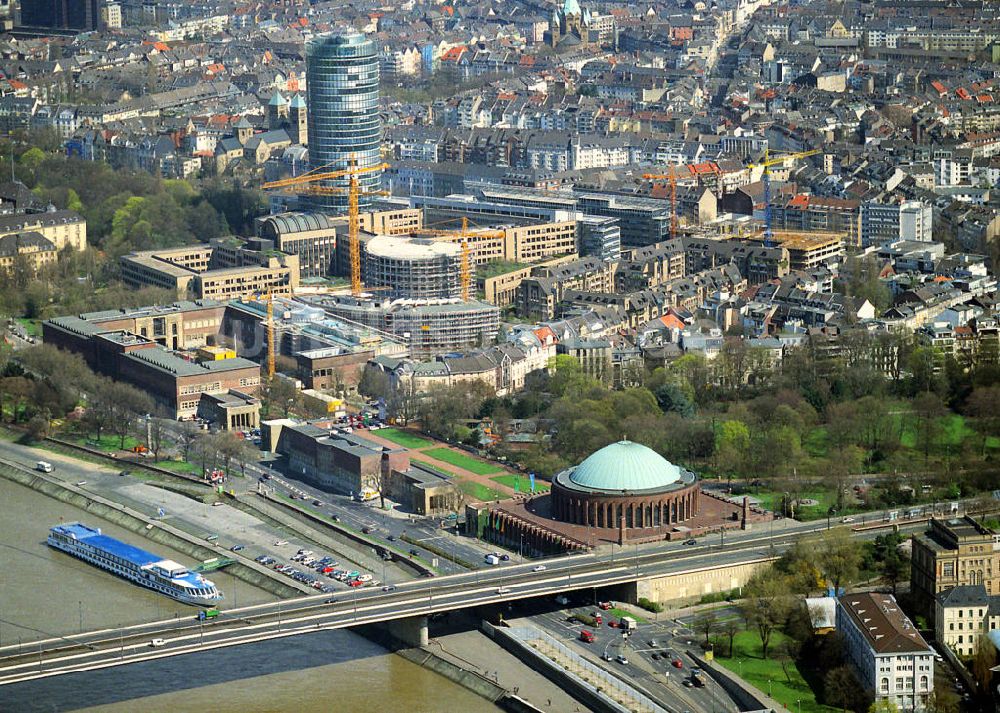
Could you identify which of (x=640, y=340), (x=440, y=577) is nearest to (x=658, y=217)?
(x=640, y=340)

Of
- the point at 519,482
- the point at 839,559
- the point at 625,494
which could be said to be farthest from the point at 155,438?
the point at 839,559

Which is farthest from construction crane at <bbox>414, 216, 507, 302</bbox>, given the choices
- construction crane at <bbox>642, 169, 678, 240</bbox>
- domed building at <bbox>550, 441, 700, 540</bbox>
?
domed building at <bbox>550, 441, 700, 540</bbox>

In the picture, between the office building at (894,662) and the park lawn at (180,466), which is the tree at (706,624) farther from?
the park lawn at (180,466)

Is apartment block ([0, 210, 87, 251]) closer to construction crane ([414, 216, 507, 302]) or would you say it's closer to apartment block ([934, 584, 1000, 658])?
construction crane ([414, 216, 507, 302])

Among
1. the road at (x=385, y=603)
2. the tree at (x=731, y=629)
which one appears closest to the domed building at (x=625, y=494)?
the road at (x=385, y=603)

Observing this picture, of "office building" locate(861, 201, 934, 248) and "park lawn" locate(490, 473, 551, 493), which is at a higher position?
"office building" locate(861, 201, 934, 248)

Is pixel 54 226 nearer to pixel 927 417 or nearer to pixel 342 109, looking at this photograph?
pixel 342 109

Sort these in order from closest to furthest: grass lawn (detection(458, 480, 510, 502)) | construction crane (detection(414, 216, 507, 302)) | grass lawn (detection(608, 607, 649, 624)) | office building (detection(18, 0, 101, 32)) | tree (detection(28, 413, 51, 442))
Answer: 1. grass lawn (detection(608, 607, 649, 624))
2. grass lawn (detection(458, 480, 510, 502))
3. tree (detection(28, 413, 51, 442))
4. construction crane (detection(414, 216, 507, 302))
5. office building (detection(18, 0, 101, 32))
